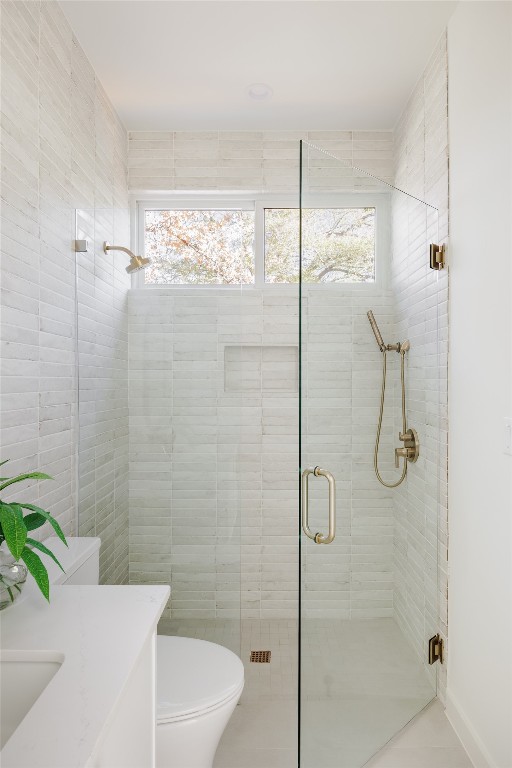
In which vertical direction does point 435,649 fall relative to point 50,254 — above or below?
below

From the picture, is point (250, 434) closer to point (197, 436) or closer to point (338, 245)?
point (197, 436)

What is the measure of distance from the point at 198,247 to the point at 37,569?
5.30ft

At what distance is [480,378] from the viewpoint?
5.89 ft

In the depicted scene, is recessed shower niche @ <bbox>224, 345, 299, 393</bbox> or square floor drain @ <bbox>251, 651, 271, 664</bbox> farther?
square floor drain @ <bbox>251, 651, 271, 664</bbox>

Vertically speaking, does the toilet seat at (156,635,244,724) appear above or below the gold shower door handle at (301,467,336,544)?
below

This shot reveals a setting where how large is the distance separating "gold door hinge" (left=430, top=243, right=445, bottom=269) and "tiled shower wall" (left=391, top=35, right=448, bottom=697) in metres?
0.03

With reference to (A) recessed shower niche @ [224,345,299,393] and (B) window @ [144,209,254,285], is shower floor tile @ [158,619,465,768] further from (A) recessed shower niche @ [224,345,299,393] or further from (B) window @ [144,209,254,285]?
(B) window @ [144,209,254,285]

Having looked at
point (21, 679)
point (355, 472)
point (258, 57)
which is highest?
point (258, 57)

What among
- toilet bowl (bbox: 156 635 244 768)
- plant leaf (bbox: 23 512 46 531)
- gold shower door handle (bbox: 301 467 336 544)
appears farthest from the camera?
gold shower door handle (bbox: 301 467 336 544)

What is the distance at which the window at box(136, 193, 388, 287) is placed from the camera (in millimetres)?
1637

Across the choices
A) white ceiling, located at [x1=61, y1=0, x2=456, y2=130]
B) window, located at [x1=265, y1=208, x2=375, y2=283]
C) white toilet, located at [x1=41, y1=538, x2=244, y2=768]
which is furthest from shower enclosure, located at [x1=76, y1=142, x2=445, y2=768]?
white ceiling, located at [x1=61, y1=0, x2=456, y2=130]

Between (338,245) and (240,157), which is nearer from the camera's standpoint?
(338,245)

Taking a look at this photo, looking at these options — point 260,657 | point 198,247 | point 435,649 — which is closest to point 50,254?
point 198,247

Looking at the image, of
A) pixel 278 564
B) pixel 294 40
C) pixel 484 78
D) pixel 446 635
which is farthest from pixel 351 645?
pixel 294 40
